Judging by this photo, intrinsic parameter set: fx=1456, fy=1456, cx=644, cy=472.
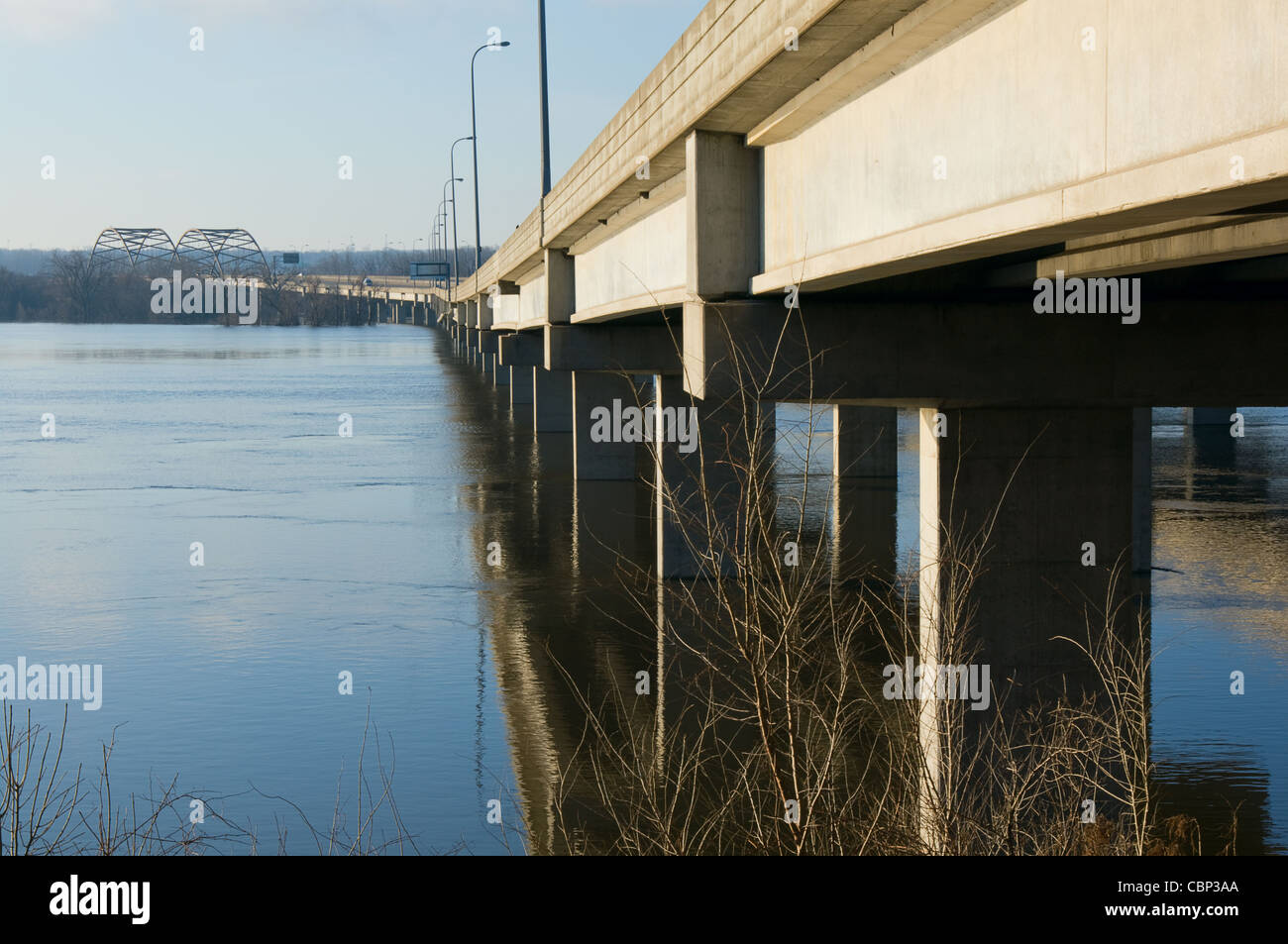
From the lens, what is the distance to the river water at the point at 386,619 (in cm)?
1511

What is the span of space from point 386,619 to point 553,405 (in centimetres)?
3185

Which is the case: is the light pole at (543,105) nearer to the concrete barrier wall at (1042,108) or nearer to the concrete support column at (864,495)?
the concrete support column at (864,495)

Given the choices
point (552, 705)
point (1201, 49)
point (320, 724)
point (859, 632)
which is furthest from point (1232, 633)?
point (1201, 49)

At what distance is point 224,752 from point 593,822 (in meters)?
4.63

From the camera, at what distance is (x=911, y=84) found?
30.2ft

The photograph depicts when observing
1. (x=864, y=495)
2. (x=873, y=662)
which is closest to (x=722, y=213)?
(x=873, y=662)
